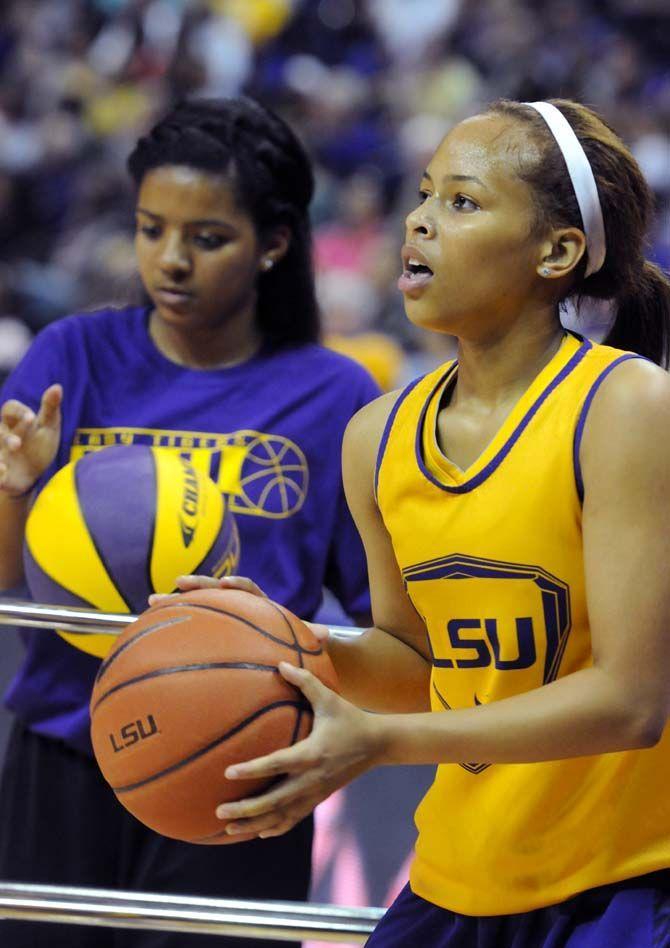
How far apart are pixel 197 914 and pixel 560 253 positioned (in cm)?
92

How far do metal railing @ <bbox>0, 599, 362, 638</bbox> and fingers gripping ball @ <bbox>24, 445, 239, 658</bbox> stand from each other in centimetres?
8

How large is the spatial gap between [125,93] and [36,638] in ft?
21.8

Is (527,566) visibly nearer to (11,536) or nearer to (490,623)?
(490,623)

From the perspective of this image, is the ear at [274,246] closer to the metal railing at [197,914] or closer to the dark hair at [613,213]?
the dark hair at [613,213]

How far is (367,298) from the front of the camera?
6.55m

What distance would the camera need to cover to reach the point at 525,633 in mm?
1446

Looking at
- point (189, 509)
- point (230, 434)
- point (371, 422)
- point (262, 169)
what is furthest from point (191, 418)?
point (371, 422)

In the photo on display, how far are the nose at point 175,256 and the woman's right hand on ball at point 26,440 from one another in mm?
261

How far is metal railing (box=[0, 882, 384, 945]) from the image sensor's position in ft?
5.81

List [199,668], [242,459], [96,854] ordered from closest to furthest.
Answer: [199,668]
[96,854]
[242,459]

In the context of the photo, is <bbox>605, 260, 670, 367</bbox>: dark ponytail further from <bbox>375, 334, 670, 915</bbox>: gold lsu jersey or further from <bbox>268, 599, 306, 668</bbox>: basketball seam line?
<bbox>268, 599, 306, 668</bbox>: basketball seam line

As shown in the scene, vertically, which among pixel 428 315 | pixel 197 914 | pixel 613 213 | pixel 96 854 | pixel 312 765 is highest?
pixel 613 213

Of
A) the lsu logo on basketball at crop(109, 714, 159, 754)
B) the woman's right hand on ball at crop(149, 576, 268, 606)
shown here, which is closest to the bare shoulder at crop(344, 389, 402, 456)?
the woman's right hand on ball at crop(149, 576, 268, 606)

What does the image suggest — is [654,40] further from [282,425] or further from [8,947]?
[8,947]
